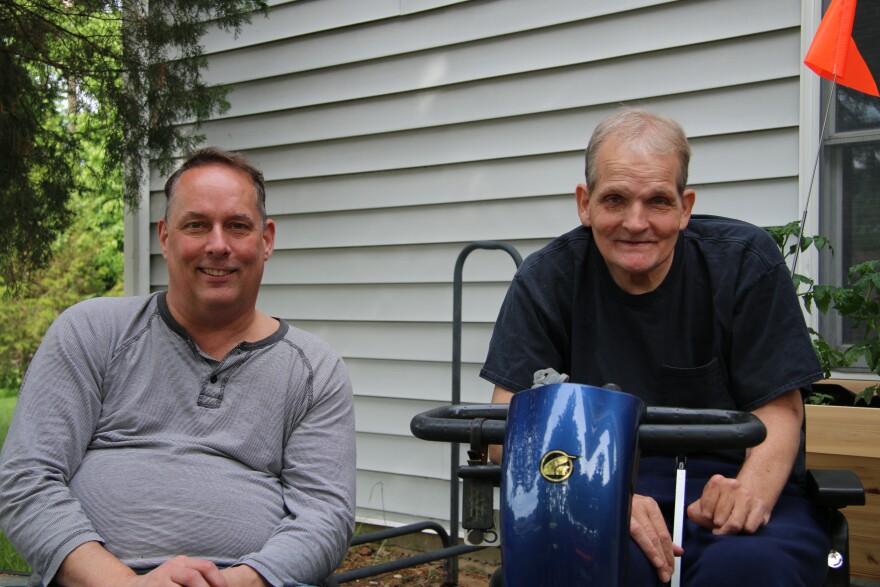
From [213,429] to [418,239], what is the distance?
249 cm

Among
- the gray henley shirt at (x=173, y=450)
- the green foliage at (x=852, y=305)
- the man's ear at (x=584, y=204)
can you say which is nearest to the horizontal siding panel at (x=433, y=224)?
the green foliage at (x=852, y=305)

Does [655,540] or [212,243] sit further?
[212,243]

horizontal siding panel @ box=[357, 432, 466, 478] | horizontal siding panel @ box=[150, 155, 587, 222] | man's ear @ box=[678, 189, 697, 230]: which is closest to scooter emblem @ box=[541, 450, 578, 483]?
man's ear @ box=[678, 189, 697, 230]

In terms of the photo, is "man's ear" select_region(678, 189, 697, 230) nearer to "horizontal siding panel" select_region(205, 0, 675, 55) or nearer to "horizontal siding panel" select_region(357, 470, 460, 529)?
"horizontal siding panel" select_region(205, 0, 675, 55)

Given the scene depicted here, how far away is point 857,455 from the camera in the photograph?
2.58m

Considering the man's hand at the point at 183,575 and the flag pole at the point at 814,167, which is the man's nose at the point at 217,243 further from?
the flag pole at the point at 814,167

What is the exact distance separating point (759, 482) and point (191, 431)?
1220 mm

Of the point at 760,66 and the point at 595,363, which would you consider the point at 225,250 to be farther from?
the point at 760,66

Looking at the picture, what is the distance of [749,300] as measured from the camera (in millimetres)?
1967

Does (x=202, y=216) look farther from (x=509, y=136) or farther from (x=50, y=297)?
(x=50, y=297)

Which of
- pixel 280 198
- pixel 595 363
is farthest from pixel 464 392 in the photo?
pixel 595 363

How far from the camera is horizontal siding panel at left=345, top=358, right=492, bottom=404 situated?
4.19 meters

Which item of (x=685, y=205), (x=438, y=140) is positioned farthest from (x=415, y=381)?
(x=685, y=205)

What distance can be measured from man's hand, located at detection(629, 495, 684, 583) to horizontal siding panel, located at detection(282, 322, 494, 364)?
99.9 inches
